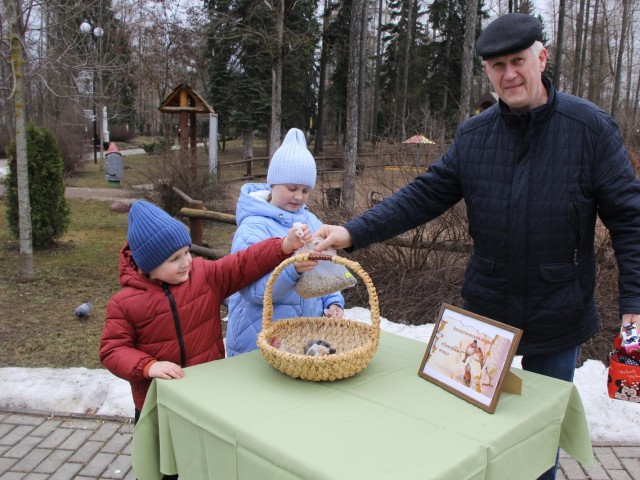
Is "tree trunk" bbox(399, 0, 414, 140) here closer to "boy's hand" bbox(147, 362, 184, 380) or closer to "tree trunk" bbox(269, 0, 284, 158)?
"tree trunk" bbox(269, 0, 284, 158)

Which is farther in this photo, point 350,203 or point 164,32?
point 164,32

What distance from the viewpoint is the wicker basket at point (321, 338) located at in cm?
185

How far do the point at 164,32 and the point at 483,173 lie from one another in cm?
2625

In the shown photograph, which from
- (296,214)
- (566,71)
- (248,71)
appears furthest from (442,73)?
(296,214)

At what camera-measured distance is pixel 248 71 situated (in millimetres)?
27484

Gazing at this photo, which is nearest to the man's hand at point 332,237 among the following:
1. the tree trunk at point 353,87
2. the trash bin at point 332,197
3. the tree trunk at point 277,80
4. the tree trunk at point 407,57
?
the trash bin at point 332,197

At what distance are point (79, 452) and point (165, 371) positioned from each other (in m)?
1.82

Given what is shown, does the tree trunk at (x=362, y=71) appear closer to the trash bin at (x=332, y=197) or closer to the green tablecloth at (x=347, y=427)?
the trash bin at (x=332, y=197)

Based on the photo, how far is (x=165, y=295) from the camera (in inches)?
88.1

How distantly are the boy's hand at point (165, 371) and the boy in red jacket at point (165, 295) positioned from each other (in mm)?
30

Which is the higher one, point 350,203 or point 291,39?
point 291,39

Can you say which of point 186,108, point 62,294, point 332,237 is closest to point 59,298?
point 62,294

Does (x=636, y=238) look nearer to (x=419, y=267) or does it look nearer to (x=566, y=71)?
(x=419, y=267)

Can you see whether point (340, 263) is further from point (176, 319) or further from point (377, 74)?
point (377, 74)
